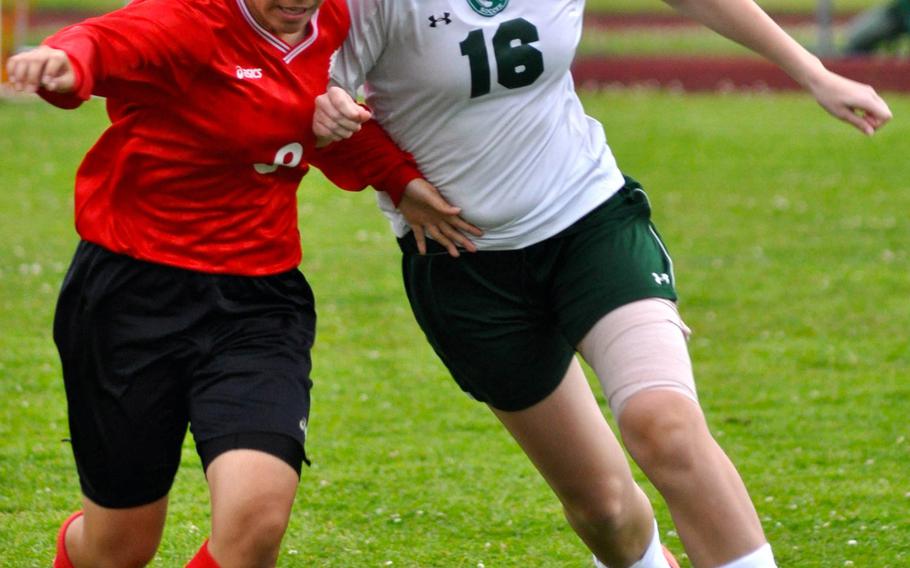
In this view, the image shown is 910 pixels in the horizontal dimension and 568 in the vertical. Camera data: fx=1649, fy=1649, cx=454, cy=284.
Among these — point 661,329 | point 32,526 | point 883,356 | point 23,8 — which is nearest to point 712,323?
point 883,356

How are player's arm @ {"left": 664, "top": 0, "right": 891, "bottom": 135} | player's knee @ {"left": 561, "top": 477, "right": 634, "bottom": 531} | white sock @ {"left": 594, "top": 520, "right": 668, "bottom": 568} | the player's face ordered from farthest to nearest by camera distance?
white sock @ {"left": 594, "top": 520, "right": 668, "bottom": 568}
player's knee @ {"left": 561, "top": 477, "right": 634, "bottom": 531}
player's arm @ {"left": 664, "top": 0, "right": 891, "bottom": 135}
the player's face

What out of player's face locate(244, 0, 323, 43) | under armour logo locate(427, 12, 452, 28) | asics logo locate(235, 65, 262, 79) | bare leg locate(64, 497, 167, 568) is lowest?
bare leg locate(64, 497, 167, 568)

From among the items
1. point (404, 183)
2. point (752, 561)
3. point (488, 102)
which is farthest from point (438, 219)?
point (752, 561)

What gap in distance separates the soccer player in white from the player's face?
197mm

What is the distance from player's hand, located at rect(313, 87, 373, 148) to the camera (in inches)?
166

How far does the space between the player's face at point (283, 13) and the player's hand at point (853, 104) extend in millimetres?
1394

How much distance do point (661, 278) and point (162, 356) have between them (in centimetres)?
137

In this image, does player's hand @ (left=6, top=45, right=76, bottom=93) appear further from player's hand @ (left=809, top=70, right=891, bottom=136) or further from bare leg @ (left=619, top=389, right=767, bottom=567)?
player's hand @ (left=809, top=70, right=891, bottom=136)

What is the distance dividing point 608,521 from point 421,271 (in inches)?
37.2

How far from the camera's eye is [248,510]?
13.3 ft

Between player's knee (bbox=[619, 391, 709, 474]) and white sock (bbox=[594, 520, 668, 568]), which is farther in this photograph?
white sock (bbox=[594, 520, 668, 568])

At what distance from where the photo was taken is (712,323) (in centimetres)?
951

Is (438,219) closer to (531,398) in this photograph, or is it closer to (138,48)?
(531,398)

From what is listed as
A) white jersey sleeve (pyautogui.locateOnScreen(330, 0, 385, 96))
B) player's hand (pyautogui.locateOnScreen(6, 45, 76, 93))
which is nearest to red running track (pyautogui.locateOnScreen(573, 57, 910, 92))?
white jersey sleeve (pyautogui.locateOnScreen(330, 0, 385, 96))
